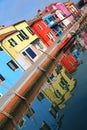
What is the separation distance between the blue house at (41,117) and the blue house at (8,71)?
4.28m

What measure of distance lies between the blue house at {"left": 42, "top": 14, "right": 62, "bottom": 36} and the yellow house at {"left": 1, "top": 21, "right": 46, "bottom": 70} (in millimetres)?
9548

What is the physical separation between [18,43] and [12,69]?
6.58m

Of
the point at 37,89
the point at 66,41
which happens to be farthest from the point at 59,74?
the point at 37,89

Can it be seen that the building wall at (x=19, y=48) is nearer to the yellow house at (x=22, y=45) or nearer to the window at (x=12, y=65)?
the yellow house at (x=22, y=45)

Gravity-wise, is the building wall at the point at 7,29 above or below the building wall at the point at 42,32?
above

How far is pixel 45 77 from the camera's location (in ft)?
65.9

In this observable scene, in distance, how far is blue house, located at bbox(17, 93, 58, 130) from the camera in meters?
21.2

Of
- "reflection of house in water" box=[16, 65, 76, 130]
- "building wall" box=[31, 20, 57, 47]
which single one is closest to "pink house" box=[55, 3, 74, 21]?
"building wall" box=[31, 20, 57, 47]

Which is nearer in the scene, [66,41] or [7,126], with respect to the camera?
[7,126]

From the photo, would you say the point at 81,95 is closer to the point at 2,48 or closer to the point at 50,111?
the point at 50,111

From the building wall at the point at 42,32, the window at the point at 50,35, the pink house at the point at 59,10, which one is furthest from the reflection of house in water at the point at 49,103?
the pink house at the point at 59,10

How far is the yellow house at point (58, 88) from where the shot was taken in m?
28.2

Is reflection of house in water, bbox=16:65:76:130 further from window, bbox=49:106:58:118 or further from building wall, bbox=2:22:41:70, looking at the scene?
building wall, bbox=2:22:41:70

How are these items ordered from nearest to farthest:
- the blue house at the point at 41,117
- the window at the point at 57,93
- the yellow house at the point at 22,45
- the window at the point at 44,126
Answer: the blue house at the point at 41,117
the window at the point at 44,126
the window at the point at 57,93
the yellow house at the point at 22,45
